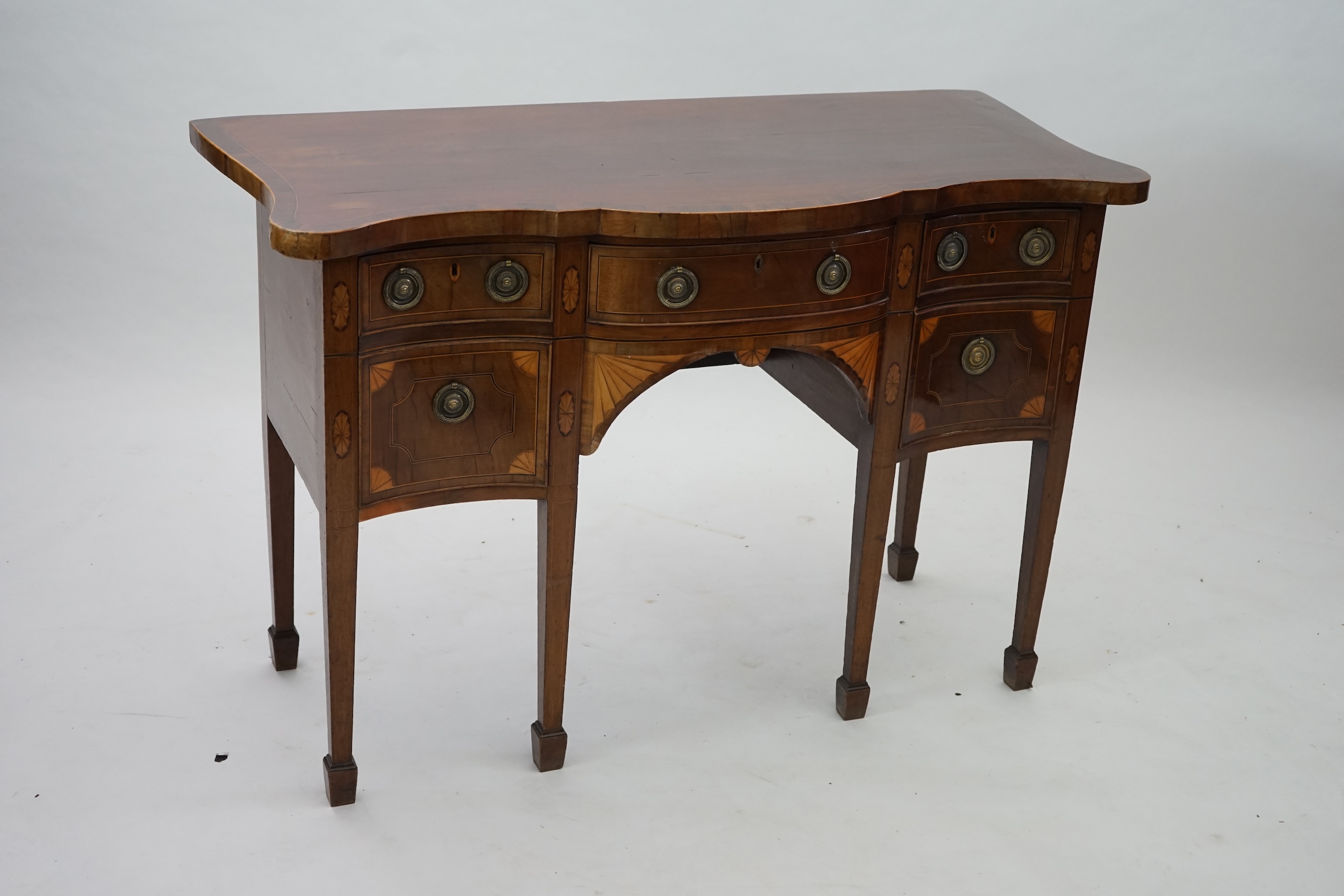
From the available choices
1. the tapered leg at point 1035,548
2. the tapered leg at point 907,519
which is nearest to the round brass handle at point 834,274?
the tapered leg at point 1035,548

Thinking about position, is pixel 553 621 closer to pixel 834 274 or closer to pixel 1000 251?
pixel 834 274

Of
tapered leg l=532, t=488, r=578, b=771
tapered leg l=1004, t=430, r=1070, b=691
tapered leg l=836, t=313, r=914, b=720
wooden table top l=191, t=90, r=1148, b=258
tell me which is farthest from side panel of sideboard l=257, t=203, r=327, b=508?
tapered leg l=1004, t=430, r=1070, b=691

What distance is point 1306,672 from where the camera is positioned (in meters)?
3.03

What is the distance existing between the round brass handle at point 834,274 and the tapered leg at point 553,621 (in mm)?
515

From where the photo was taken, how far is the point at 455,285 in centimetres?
226

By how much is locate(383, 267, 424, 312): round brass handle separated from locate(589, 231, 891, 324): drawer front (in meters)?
0.26

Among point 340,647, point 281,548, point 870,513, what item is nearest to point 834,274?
point 870,513

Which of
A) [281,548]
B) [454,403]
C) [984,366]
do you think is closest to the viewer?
[454,403]

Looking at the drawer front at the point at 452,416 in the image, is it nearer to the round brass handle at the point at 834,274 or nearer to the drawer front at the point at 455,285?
the drawer front at the point at 455,285

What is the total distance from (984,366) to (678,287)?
24.1 inches

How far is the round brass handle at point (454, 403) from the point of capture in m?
2.32

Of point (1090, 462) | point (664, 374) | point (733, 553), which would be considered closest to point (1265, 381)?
point (1090, 462)

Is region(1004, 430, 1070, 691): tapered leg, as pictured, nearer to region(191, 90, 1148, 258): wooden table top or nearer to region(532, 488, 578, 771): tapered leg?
region(191, 90, 1148, 258): wooden table top

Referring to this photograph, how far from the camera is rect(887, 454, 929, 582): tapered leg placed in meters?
3.34
